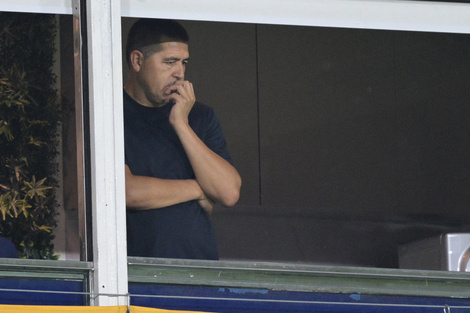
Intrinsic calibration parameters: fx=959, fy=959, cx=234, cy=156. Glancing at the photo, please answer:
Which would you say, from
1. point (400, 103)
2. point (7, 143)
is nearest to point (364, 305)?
point (7, 143)

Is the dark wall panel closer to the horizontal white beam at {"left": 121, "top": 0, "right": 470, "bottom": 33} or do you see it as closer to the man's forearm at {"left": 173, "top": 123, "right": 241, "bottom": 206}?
the man's forearm at {"left": 173, "top": 123, "right": 241, "bottom": 206}

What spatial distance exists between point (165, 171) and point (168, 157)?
0.04m

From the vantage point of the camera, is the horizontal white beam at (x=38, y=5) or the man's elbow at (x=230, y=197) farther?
the man's elbow at (x=230, y=197)

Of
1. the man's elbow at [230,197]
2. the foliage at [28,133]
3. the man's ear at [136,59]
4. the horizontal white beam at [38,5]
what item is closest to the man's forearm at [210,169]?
the man's elbow at [230,197]

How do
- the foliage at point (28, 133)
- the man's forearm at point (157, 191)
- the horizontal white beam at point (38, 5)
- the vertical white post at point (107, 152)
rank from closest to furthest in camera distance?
the vertical white post at point (107, 152) < the horizontal white beam at point (38, 5) < the man's forearm at point (157, 191) < the foliage at point (28, 133)

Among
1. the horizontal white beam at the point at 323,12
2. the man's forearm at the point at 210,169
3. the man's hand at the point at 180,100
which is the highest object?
the horizontal white beam at the point at 323,12

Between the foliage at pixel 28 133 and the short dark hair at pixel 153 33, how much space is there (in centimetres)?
93

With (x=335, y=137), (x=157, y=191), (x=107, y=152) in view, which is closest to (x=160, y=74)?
(x=157, y=191)

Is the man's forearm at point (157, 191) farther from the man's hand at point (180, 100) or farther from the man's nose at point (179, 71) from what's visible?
the man's nose at point (179, 71)

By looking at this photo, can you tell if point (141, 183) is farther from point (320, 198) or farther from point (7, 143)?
point (320, 198)

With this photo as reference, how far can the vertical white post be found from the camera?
2.09m

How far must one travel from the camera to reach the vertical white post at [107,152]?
2.09m

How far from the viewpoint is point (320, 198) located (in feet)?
14.7

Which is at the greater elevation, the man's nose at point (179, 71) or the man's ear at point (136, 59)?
the man's ear at point (136, 59)
